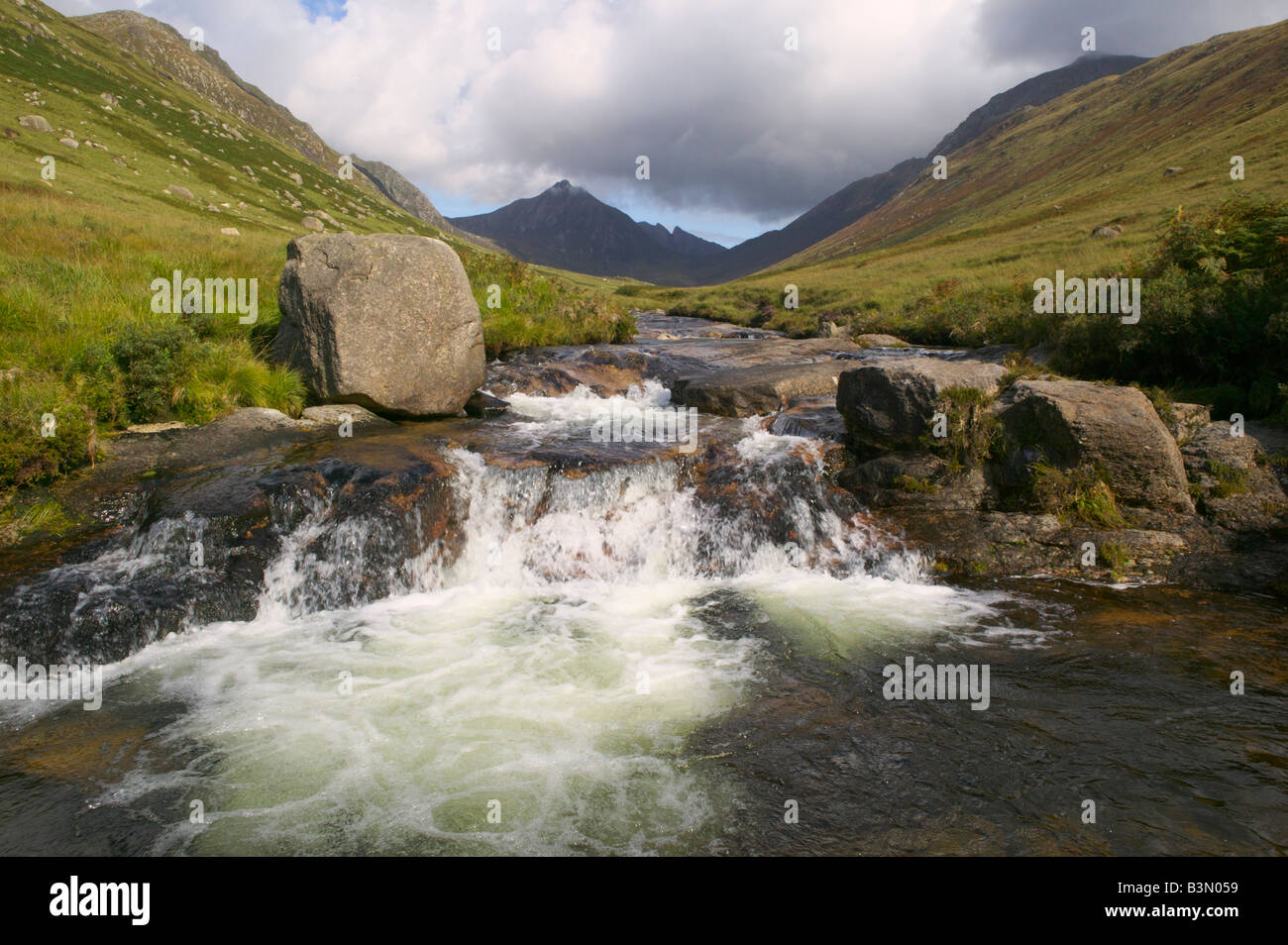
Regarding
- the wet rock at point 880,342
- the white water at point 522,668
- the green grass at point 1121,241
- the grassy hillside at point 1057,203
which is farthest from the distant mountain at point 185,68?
the white water at point 522,668

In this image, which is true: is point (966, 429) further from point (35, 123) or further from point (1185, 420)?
point (35, 123)

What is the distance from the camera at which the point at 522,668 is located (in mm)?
8297

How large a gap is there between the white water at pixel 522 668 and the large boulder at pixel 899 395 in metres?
1.32

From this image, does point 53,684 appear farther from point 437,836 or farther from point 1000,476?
point 1000,476

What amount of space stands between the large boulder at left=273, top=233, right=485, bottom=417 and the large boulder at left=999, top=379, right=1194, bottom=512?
1245cm

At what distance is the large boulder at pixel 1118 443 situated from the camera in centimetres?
1102

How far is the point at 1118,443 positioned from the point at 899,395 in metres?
3.63

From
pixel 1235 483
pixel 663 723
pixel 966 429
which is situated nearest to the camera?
pixel 663 723

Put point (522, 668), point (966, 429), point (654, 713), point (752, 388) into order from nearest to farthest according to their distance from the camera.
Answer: point (654, 713) < point (522, 668) < point (966, 429) < point (752, 388)

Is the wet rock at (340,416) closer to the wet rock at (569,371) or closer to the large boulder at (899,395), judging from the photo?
the wet rock at (569,371)

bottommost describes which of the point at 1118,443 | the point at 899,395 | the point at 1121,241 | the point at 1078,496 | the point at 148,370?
the point at 1078,496

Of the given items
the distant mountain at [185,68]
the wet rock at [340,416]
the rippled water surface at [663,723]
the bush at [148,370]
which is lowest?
the rippled water surface at [663,723]

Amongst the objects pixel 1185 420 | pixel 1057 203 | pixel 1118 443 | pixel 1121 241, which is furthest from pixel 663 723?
pixel 1057 203
